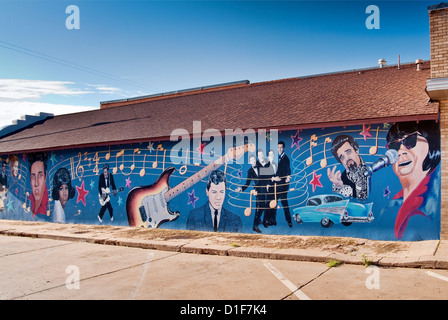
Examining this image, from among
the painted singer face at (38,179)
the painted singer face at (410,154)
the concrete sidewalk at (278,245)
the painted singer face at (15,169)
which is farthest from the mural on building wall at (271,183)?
the painted singer face at (15,169)

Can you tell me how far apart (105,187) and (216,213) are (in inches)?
200

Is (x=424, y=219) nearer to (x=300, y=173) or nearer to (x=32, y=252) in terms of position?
(x=300, y=173)

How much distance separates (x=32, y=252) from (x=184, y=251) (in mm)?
3906

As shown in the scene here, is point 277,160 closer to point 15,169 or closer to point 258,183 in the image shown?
point 258,183

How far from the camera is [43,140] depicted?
19.0 m

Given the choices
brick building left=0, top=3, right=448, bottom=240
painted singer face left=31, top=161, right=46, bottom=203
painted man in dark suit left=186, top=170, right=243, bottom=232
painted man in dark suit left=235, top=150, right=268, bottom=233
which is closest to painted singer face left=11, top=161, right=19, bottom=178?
brick building left=0, top=3, right=448, bottom=240

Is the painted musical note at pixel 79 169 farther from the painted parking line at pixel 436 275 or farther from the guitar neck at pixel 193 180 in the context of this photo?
the painted parking line at pixel 436 275

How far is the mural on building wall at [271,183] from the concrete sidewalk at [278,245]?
1.73 ft

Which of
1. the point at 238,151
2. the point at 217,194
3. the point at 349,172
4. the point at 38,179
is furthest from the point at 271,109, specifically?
the point at 38,179

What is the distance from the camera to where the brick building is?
10250mm

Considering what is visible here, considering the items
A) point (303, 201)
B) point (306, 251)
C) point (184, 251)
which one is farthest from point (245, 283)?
point (303, 201)

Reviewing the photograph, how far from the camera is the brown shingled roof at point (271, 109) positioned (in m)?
11.1

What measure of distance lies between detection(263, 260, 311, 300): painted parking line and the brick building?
3.59 meters

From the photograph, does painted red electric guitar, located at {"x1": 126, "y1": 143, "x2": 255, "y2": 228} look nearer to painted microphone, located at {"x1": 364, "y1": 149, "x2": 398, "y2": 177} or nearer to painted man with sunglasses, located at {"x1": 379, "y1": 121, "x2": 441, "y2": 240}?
painted microphone, located at {"x1": 364, "y1": 149, "x2": 398, "y2": 177}
